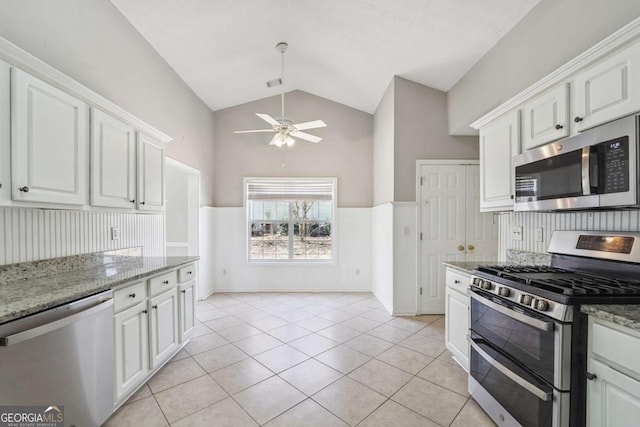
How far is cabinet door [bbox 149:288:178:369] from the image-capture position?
2346mm

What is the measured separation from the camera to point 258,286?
5242 mm

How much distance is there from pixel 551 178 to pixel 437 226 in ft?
6.80

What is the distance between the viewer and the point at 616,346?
124 centimetres

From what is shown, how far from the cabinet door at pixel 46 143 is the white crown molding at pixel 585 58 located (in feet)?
10.4

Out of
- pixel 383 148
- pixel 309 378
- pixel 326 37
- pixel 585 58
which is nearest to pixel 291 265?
pixel 383 148

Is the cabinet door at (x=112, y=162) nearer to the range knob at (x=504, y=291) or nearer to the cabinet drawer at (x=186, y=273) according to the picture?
the cabinet drawer at (x=186, y=273)

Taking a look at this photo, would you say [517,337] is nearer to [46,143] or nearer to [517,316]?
[517,316]

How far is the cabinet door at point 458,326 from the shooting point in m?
2.44

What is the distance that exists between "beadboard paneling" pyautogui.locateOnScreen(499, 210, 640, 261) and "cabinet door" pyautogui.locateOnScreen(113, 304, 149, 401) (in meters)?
3.31

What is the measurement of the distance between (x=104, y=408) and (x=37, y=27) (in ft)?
8.52

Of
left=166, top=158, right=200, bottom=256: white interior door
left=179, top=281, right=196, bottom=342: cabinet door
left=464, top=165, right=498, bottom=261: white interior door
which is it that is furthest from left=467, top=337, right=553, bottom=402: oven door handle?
left=166, top=158, right=200, bottom=256: white interior door

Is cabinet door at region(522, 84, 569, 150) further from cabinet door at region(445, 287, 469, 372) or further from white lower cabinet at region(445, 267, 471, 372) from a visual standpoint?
cabinet door at region(445, 287, 469, 372)

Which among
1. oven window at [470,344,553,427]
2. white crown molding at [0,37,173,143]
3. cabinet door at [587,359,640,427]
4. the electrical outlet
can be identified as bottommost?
oven window at [470,344,553,427]

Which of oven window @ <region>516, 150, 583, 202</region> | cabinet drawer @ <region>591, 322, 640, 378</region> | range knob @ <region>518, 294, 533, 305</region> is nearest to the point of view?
cabinet drawer @ <region>591, 322, 640, 378</region>
